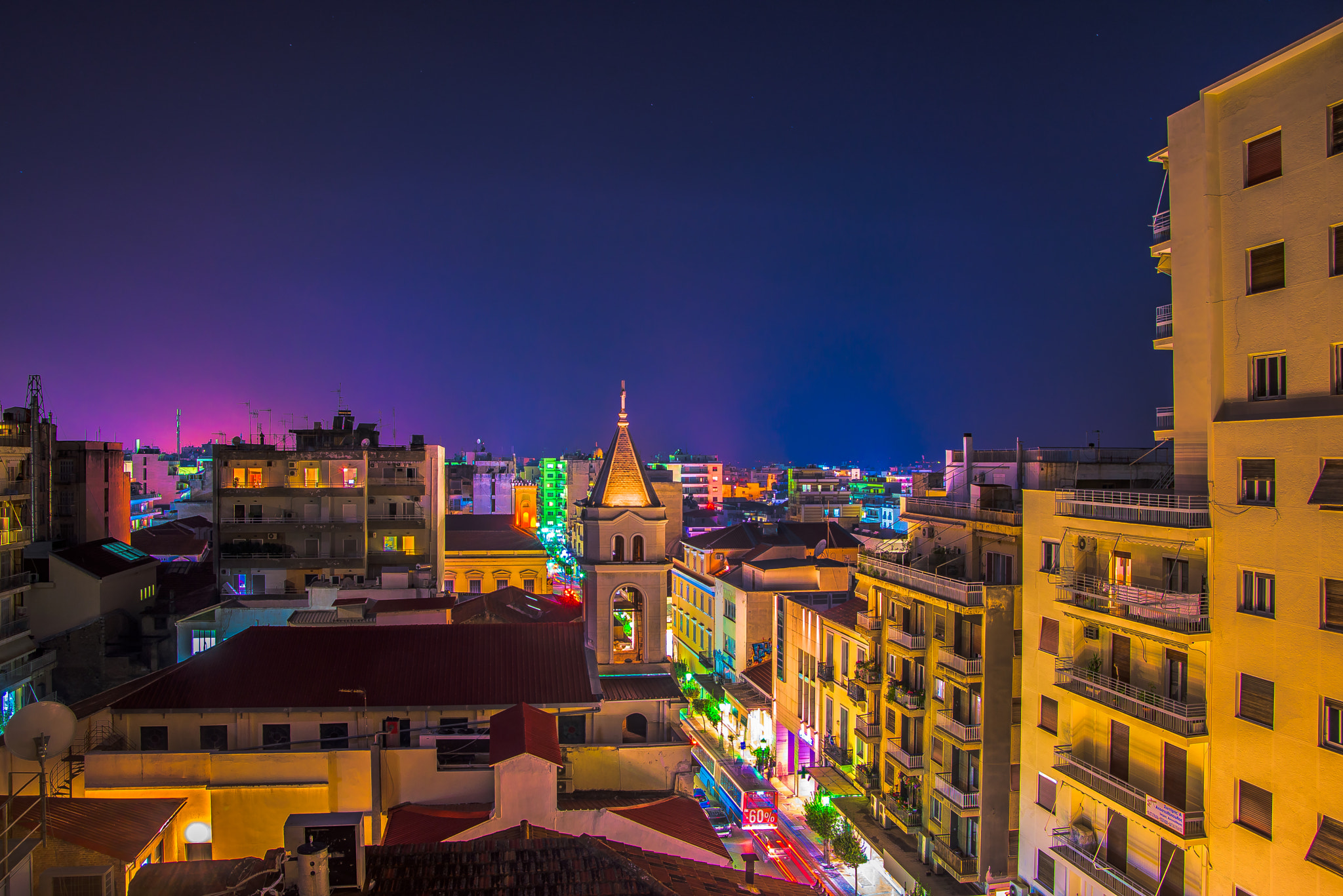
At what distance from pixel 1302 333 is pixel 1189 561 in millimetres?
6057

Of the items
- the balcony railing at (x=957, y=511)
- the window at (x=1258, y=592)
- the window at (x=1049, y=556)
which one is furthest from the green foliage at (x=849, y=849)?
the window at (x=1258, y=592)

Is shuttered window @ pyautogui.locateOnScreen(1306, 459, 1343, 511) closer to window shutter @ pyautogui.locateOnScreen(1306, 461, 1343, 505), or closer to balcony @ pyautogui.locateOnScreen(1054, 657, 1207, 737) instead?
window shutter @ pyautogui.locateOnScreen(1306, 461, 1343, 505)

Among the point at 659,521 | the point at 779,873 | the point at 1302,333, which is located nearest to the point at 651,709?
the point at 659,521

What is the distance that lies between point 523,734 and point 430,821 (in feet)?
11.5

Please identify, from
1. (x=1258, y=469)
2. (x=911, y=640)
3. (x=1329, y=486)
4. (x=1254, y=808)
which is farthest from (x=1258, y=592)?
(x=911, y=640)

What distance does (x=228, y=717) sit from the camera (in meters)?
23.9

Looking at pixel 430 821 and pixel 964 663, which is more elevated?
pixel 964 663

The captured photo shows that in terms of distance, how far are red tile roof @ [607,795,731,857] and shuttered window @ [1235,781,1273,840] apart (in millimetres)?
12430

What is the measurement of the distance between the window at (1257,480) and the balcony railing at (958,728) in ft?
40.3

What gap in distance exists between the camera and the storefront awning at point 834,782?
3269cm

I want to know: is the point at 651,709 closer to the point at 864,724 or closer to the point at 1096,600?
the point at 864,724

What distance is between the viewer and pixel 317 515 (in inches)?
1973

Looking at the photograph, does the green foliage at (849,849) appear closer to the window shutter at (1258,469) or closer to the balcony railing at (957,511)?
the balcony railing at (957,511)

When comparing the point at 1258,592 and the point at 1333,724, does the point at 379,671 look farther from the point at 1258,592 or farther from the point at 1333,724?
the point at 1333,724
